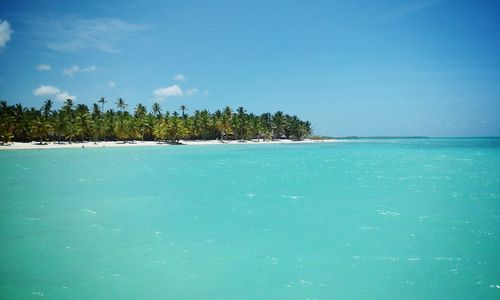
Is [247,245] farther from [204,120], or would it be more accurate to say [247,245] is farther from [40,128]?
[204,120]

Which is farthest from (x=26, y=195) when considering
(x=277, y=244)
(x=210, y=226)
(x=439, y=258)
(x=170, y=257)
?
(x=439, y=258)

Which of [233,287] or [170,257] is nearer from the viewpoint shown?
[233,287]

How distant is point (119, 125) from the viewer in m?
101

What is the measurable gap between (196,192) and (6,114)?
3394 inches

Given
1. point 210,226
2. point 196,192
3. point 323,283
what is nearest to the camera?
point 323,283

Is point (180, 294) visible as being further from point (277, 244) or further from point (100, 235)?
point (100, 235)

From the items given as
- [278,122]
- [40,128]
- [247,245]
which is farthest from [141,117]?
[247,245]

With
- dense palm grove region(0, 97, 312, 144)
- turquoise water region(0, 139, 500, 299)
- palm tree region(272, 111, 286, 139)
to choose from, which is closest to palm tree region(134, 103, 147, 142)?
dense palm grove region(0, 97, 312, 144)

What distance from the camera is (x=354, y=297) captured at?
29.3ft

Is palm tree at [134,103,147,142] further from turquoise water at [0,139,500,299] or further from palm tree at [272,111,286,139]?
turquoise water at [0,139,500,299]

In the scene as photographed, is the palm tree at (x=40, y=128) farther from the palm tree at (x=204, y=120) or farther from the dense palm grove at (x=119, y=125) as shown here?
the palm tree at (x=204, y=120)

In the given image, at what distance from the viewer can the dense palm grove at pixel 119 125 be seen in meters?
89.3

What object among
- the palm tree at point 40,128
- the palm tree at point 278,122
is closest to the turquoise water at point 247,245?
the palm tree at point 40,128

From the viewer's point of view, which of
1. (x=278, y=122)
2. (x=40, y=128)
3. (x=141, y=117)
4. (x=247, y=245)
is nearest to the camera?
(x=247, y=245)
